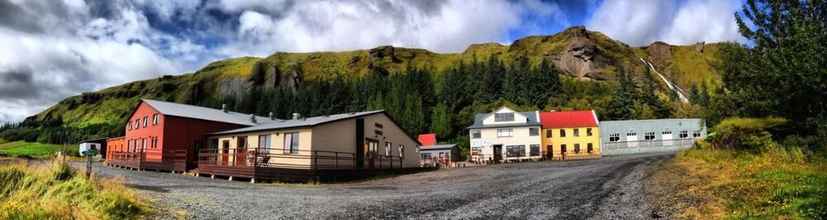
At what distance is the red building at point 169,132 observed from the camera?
31.7 meters

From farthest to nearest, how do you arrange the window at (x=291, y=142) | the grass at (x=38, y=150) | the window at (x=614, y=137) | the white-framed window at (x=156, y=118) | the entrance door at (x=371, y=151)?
the grass at (x=38, y=150) → the window at (x=614, y=137) → the white-framed window at (x=156, y=118) → the entrance door at (x=371, y=151) → the window at (x=291, y=142)

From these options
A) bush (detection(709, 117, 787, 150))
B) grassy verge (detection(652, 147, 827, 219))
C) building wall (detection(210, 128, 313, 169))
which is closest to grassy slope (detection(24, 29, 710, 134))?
building wall (detection(210, 128, 313, 169))

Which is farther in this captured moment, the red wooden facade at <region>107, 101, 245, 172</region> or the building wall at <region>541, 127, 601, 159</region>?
the building wall at <region>541, 127, 601, 159</region>

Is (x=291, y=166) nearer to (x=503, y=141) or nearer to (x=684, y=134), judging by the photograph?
(x=503, y=141)

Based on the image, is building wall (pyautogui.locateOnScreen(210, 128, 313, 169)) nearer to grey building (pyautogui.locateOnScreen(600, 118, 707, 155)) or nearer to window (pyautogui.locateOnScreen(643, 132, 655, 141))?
grey building (pyautogui.locateOnScreen(600, 118, 707, 155))

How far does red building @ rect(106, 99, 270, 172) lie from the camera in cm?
3173

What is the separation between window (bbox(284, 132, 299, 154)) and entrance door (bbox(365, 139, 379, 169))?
15.9 feet

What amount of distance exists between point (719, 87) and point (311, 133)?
17614mm

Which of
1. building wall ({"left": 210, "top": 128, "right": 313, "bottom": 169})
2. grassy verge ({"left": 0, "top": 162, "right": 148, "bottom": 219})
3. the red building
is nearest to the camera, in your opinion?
grassy verge ({"left": 0, "top": 162, "right": 148, "bottom": 219})

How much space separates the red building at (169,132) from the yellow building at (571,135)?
36.0 m

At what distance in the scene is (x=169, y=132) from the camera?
32406 mm

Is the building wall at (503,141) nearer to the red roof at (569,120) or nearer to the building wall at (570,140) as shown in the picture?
the building wall at (570,140)

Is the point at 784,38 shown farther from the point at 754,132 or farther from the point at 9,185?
the point at 9,185

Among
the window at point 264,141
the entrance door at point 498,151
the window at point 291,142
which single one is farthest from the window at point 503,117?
the window at point 291,142
